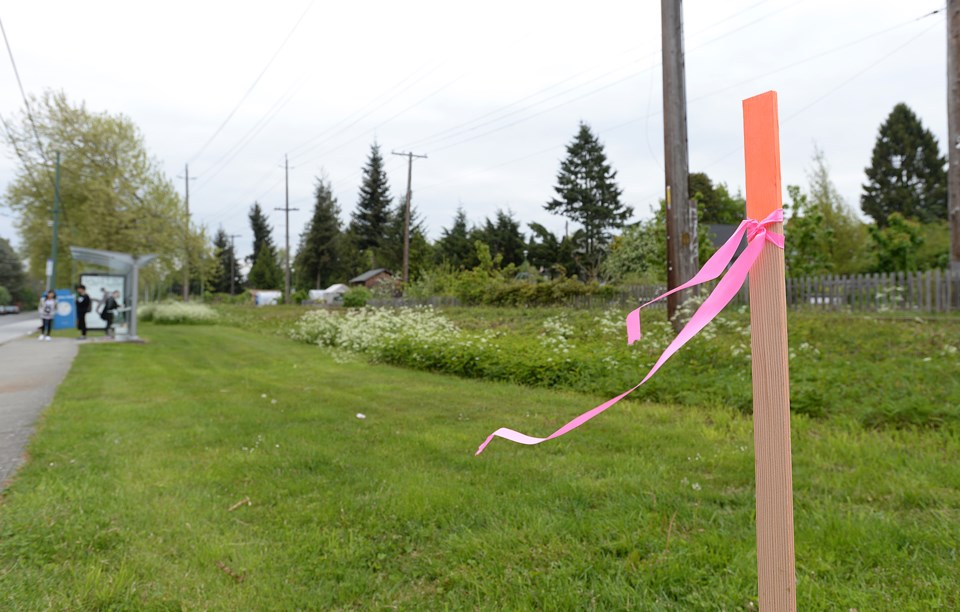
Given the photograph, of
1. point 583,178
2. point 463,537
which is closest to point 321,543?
point 463,537

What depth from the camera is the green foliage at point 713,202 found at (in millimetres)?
39594

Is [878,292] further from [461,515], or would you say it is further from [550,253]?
[550,253]

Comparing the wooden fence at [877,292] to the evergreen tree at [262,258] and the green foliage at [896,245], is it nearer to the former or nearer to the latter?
the green foliage at [896,245]

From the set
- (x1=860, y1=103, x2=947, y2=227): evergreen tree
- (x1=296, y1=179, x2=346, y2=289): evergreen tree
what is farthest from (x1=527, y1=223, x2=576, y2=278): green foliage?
(x1=296, y1=179, x2=346, y2=289): evergreen tree

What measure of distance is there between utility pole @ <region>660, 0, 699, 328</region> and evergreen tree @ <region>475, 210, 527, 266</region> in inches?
1778

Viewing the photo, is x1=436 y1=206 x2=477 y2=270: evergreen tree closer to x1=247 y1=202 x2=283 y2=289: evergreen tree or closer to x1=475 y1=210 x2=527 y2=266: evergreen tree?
x1=475 y1=210 x2=527 y2=266: evergreen tree

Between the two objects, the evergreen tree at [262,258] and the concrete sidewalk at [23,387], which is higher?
the evergreen tree at [262,258]

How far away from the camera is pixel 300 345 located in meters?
17.2

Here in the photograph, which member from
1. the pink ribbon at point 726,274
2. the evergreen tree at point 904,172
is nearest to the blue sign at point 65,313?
the pink ribbon at point 726,274

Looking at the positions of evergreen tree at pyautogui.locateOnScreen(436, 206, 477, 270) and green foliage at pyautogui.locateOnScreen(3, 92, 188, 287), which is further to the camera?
evergreen tree at pyautogui.locateOnScreen(436, 206, 477, 270)

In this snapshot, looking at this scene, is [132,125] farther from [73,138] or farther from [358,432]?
[358,432]

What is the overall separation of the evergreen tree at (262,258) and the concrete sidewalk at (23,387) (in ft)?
262

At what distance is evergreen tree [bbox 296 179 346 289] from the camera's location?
73.8m

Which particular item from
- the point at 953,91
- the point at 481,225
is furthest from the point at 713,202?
the point at 953,91
